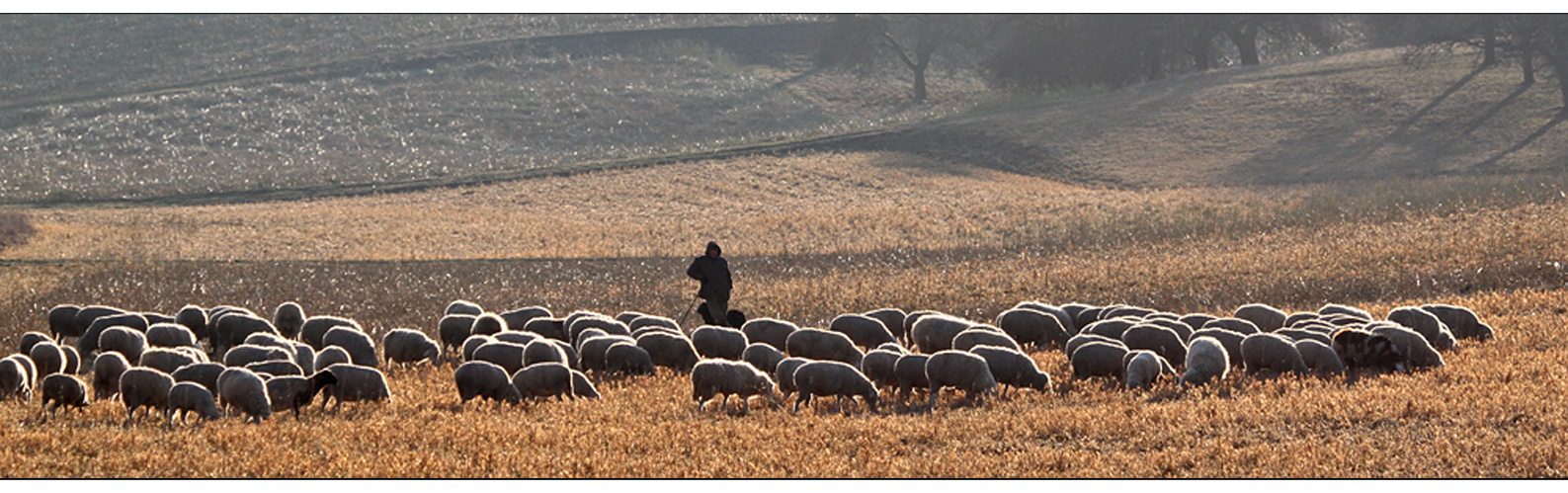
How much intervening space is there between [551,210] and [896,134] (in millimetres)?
23063

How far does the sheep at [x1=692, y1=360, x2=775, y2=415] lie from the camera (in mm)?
14086

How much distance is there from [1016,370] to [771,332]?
4847 mm

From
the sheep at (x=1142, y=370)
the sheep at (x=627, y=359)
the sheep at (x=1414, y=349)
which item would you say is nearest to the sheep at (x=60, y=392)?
the sheep at (x=627, y=359)

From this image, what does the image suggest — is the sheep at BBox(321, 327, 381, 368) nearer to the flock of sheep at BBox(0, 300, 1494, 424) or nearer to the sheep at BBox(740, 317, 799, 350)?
the flock of sheep at BBox(0, 300, 1494, 424)

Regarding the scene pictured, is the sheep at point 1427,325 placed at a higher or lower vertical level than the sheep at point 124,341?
lower

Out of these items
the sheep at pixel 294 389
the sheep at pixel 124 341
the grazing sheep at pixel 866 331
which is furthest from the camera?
the grazing sheep at pixel 866 331

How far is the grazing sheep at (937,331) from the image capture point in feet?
58.2

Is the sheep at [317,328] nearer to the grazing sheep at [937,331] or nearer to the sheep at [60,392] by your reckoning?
the sheep at [60,392]

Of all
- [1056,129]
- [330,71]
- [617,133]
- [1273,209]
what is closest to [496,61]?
[330,71]

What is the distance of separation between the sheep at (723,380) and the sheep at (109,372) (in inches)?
259

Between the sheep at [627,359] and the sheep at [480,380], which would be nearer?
Answer: the sheep at [480,380]

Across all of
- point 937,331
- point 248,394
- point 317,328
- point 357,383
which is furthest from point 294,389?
point 937,331

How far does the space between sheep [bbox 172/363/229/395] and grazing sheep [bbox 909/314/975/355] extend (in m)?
9.06

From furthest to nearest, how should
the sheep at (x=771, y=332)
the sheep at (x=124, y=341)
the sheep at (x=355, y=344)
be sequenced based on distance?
the sheep at (x=771, y=332) < the sheep at (x=355, y=344) < the sheep at (x=124, y=341)
